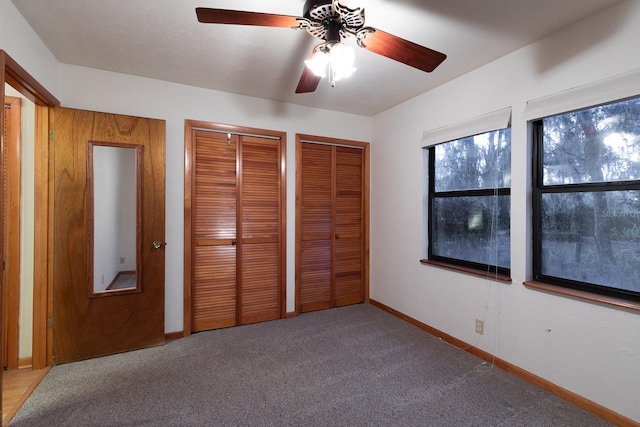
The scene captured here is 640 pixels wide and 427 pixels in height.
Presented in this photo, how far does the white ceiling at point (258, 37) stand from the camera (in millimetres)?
1784

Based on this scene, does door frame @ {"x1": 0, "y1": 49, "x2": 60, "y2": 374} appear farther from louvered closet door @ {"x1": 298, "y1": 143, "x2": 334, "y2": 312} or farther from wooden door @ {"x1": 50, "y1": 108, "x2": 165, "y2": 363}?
louvered closet door @ {"x1": 298, "y1": 143, "x2": 334, "y2": 312}

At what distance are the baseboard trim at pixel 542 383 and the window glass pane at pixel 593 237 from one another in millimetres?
744

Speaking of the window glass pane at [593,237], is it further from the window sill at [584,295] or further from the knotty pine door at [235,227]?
the knotty pine door at [235,227]

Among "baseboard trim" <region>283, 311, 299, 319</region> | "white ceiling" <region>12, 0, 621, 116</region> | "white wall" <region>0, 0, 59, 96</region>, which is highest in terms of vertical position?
"white ceiling" <region>12, 0, 621, 116</region>

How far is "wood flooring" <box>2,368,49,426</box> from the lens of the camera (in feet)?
6.02

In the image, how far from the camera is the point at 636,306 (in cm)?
169

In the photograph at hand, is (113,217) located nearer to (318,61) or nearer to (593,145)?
(318,61)

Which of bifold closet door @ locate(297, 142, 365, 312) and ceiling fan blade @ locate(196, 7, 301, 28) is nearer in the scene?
ceiling fan blade @ locate(196, 7, 301, 28)

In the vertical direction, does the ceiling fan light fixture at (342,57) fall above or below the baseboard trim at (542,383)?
above

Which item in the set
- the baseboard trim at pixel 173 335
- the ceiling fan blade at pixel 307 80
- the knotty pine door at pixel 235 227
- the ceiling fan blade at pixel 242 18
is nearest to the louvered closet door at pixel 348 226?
the knotty pine door at pixel 235 227

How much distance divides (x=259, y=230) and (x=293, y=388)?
1676 mm

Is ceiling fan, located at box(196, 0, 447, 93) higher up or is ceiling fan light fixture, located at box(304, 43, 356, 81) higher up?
ceiling fan, located at box(196, 0, 447, 93)

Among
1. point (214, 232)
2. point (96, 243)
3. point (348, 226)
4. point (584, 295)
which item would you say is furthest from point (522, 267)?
point (96, 243)

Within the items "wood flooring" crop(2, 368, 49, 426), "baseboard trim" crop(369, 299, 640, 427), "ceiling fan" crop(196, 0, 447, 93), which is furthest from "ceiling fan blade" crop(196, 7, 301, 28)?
"baseboard trim" crop(369, 299, 640, 427)
